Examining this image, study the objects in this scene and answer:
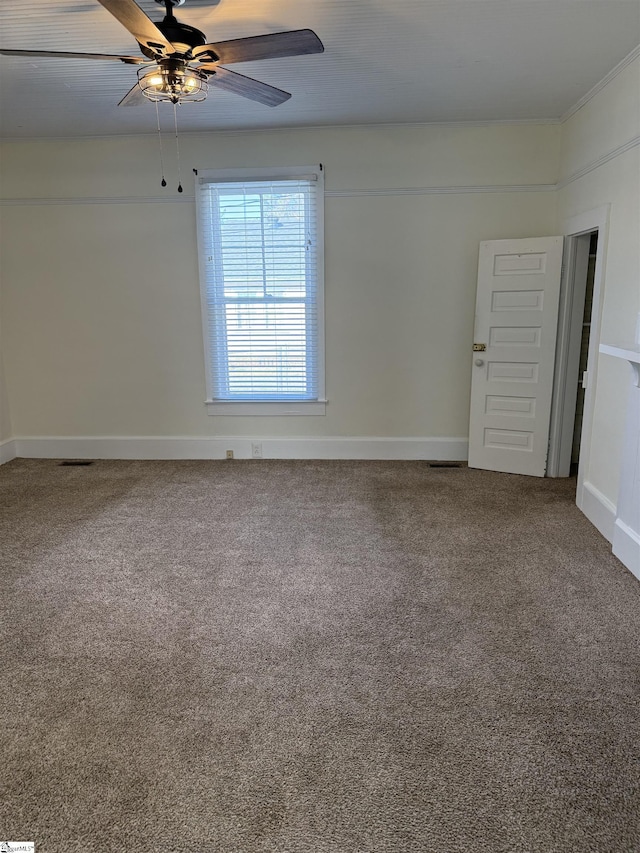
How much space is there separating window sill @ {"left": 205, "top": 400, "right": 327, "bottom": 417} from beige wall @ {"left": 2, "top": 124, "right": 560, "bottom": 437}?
0.08 m

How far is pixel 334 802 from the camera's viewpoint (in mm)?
1494

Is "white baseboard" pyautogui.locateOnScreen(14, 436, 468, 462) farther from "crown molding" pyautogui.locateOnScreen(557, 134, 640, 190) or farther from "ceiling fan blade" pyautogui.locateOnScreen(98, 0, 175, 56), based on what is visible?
"ceiling fan blade" pyautogui.locateOnScreen(98, 0, 175, 56)

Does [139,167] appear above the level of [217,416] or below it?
above

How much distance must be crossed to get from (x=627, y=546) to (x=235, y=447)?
10.4ft

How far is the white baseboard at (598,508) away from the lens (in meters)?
3.06

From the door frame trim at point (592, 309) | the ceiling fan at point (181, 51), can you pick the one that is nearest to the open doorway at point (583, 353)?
the door frame trim at point (592, 309)

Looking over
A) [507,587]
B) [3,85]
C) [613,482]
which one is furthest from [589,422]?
[3,85]

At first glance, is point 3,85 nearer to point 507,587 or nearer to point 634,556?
point 507,587

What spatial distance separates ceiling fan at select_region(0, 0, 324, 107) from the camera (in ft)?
6.13

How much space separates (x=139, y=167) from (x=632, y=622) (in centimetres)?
467

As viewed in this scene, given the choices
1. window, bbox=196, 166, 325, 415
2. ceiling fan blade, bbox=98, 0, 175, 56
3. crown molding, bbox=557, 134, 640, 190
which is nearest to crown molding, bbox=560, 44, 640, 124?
crown molding, bbox=557, 134, 640, 190

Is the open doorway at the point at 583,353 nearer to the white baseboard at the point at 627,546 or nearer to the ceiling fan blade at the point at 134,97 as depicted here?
the white baseboard at the point at 627,546

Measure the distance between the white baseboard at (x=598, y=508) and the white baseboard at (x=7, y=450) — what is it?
4.85m

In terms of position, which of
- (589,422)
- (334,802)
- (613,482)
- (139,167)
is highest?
(139,167)
